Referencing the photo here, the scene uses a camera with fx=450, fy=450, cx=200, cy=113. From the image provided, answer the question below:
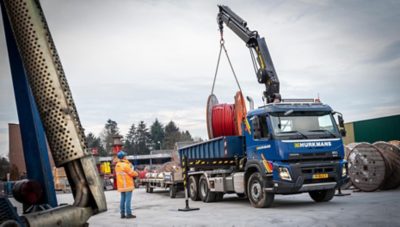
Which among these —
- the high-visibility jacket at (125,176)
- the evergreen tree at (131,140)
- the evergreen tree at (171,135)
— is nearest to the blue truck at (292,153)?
the high-visibility jacket at (125,176)

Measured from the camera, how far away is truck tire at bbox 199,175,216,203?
16359 millimetres

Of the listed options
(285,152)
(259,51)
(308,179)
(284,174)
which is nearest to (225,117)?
(259,51)

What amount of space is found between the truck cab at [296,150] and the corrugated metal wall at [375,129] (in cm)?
1773

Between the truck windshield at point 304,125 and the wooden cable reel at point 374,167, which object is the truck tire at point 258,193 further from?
the wooden cable reel at point 374,167

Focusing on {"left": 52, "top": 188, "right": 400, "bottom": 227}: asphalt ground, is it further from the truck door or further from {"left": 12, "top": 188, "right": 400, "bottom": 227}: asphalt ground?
the truck door

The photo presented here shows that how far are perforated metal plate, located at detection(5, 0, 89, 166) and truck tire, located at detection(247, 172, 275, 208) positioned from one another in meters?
10.4

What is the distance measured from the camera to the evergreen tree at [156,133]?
434 feet

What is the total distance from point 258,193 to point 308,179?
153cm

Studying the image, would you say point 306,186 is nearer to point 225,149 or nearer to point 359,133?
point 225,149

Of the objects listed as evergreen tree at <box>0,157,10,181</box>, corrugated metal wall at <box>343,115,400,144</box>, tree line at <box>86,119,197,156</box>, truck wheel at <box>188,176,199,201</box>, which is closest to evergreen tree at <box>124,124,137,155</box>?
tree line at <box>86,119,197,156</box>

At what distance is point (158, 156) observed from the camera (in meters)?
85.8

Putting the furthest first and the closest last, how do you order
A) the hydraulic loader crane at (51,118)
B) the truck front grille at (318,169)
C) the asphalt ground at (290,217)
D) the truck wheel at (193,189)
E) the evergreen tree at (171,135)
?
the evergreen tree at (171,135) < the truck wheel at (193,189) < the truck front grille at (318,169) < the asphalt ground at (290,217) < the hydraulic loader crane at (51,118)

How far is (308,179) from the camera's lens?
40.7 ft

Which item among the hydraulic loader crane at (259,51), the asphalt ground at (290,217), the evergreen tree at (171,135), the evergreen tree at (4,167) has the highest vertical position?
the evergreen tree at (171,135)
